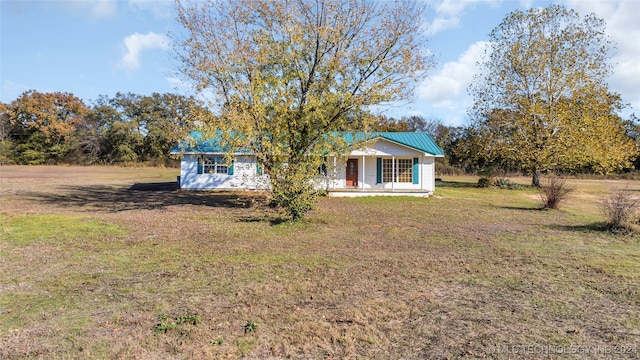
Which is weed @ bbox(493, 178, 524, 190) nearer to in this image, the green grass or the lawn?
the lawn

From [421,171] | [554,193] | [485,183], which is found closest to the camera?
[554,193]

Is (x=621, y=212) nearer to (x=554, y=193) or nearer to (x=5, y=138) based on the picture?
(x=554, y=193)

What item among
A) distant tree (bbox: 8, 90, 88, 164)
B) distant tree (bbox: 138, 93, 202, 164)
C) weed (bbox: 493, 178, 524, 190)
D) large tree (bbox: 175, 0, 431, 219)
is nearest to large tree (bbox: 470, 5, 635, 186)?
weed (bbox: 493, 178, 524, 190)

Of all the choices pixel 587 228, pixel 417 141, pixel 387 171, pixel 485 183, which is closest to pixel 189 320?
pixel 587 228

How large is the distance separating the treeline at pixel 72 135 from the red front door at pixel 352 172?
111 feet

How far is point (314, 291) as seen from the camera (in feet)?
19.4

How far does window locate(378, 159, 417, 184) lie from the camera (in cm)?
2441

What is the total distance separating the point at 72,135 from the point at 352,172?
4595cm

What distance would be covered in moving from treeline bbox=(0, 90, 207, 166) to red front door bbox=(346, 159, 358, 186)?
111 feet

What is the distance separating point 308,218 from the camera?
1327 cm

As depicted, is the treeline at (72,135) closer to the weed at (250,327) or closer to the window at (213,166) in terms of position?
the window at (213,166)

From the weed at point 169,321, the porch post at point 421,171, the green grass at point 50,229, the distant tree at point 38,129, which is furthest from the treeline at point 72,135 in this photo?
the weed at point 169,321

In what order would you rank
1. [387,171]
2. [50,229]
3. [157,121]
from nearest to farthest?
[50,229], [387,171], [157,121]

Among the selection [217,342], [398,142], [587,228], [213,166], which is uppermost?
[398,142]
